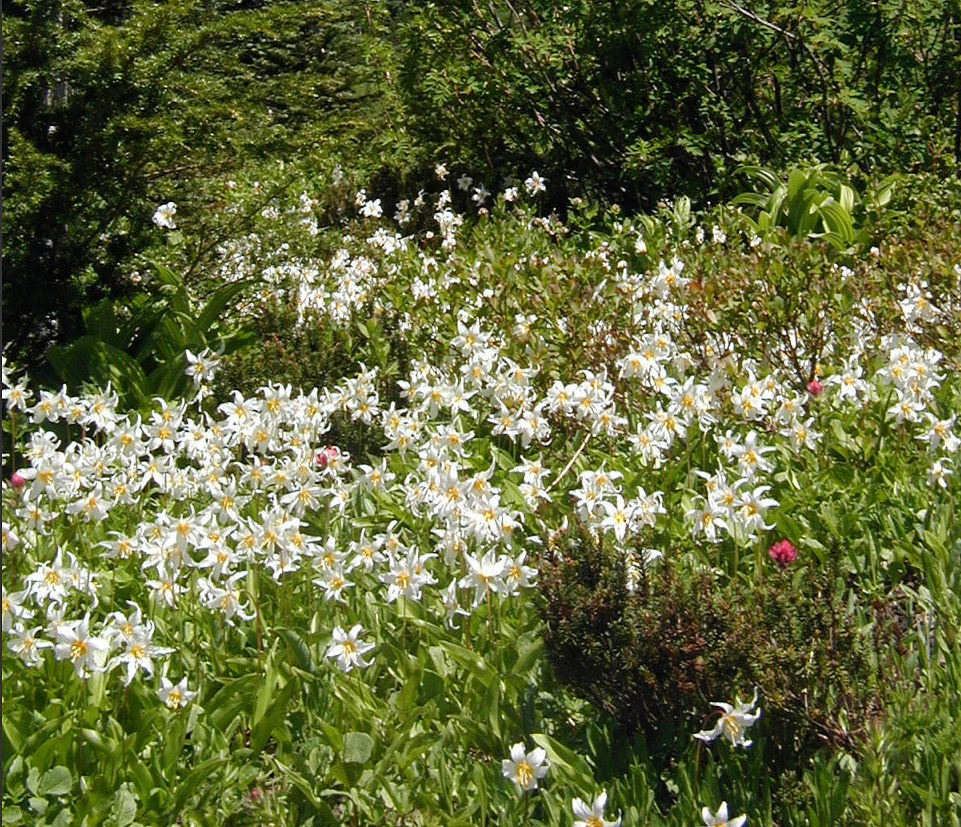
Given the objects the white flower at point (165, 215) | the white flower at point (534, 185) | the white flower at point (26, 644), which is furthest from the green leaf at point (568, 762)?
the white flower at point (534, 185)

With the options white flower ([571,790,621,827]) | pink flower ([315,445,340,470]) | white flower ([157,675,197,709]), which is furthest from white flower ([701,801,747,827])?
pink flower ([315,445,340,470])

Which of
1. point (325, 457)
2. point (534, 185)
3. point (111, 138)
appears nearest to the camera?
point (325, 457)

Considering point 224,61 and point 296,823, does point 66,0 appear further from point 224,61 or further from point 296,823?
point 296,823

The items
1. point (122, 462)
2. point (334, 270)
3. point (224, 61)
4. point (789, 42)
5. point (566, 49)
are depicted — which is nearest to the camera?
point (122, 462)

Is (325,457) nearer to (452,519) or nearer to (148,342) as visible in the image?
(452,519)

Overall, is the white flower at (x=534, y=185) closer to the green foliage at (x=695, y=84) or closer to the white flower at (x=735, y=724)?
the green foliage at (x=695, y=84)

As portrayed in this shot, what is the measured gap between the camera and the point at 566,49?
7.89 metres

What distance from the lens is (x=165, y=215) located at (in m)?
5.20

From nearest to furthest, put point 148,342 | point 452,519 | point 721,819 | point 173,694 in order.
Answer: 1. point 721,819
2. point 173,694
3. point 452,519
4. point 148,342

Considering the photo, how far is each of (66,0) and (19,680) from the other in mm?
2981

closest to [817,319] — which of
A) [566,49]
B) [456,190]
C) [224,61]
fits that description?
[224,61]

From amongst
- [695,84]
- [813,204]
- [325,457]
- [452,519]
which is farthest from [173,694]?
[695,84]

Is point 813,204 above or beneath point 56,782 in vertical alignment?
beneath

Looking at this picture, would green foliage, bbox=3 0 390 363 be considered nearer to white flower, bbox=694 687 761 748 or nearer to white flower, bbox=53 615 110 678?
white flower, bbox=53 615 110 678
